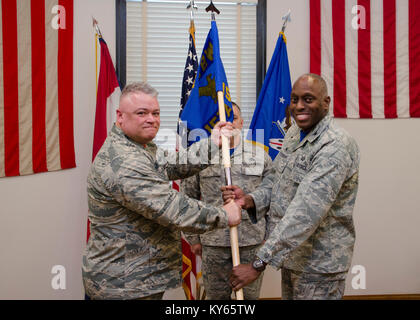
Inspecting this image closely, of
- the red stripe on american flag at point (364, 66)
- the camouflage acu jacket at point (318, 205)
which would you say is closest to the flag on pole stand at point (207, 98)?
the camouflage acu jacket at point (318, 205)

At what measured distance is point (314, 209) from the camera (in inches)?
63.7

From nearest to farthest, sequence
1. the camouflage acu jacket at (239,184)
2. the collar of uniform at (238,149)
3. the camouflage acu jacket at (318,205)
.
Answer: the camouflage acu jacket at (318,205), the camouflage acu jacket at (239,184), the collar of uniform at (238,149)

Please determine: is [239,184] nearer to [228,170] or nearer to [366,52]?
[228,170]

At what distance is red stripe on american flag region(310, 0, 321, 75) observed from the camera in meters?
3.56

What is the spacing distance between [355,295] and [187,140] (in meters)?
2.48

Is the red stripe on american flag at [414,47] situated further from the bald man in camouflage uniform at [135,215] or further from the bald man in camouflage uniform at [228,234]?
the bald man in camouflage uniform at [135,215]

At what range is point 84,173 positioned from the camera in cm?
347

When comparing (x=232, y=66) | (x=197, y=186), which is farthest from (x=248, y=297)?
(x=232, y=66)

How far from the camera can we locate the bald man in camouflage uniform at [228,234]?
8.30 feet

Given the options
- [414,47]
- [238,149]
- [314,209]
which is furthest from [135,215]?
[414,47]

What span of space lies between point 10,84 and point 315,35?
2852mm

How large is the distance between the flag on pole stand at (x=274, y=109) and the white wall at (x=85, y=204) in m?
0.39

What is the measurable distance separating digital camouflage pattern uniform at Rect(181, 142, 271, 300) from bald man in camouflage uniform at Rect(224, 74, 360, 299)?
25.4 inches
